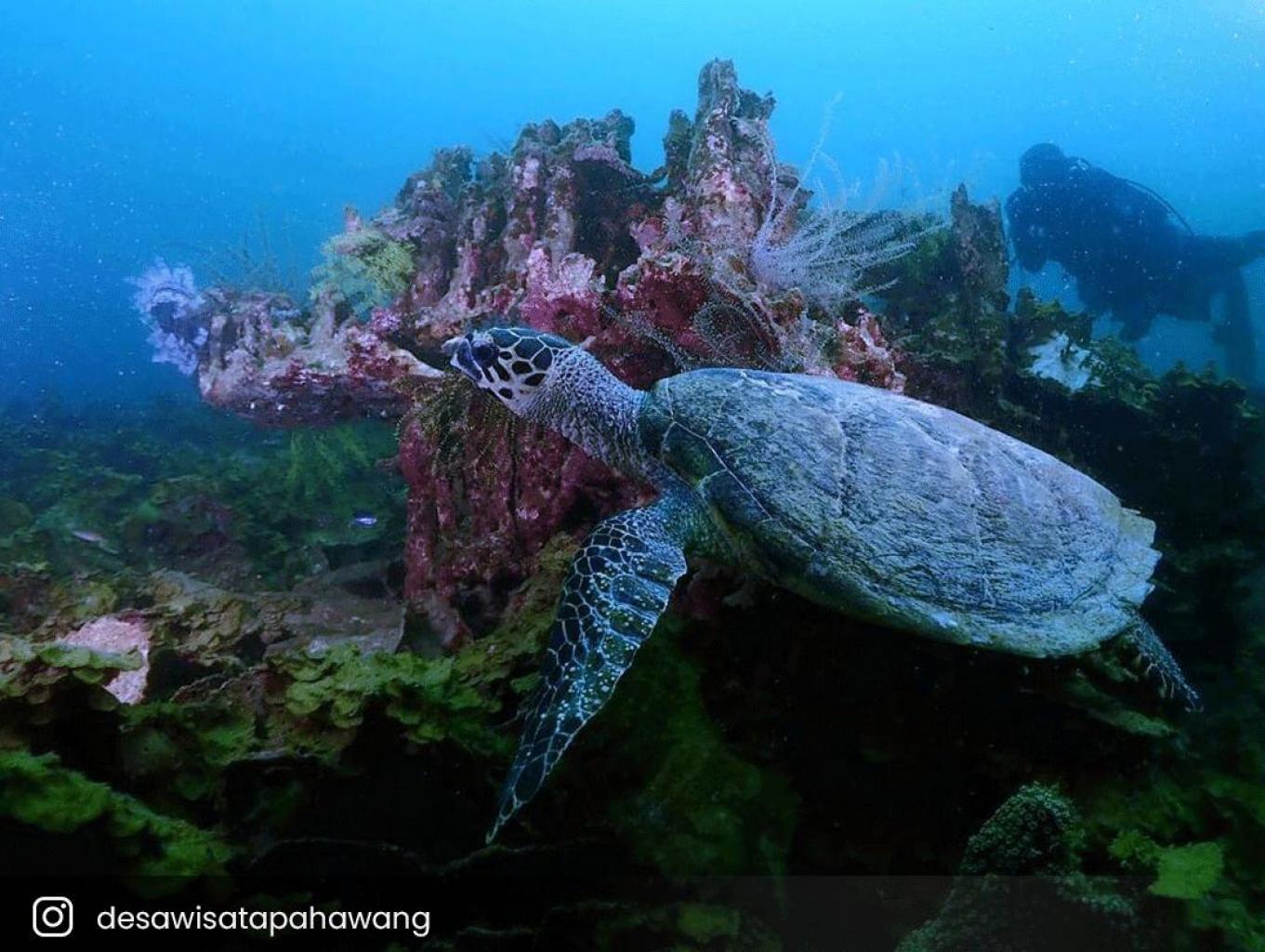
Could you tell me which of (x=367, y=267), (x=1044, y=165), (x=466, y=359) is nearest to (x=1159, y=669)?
(x=466, y=359)

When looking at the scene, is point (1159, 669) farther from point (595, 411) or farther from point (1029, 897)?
point (595, 411)

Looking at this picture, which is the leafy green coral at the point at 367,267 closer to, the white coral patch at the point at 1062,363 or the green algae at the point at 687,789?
the green algae at the point at 687,789

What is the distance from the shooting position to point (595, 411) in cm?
384

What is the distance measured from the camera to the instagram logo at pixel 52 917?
5.78 ft

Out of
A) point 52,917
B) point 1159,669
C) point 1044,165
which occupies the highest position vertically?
point 1044,165

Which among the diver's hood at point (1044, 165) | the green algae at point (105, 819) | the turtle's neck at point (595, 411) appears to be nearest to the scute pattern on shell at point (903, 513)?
the turtle's neck at point (595, 411)

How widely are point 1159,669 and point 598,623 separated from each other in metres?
3.33

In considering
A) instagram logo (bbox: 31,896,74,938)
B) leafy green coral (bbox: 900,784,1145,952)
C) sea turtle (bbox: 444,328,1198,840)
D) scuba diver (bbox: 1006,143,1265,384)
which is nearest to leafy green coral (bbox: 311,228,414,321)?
sea turtle (bbox: 444,328,1198,840)

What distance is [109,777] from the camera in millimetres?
2324

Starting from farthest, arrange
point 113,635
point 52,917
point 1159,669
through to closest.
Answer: point 113,635, point 1159,669, point 52,917

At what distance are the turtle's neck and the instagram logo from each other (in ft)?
Result: 9.74

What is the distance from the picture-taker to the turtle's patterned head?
3910 mm

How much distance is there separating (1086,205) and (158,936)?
19123 millimetres

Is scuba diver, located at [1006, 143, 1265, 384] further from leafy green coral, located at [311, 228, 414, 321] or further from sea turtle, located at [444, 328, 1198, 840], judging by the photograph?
leafy green coral, located at [311, 228, 414, 321]
